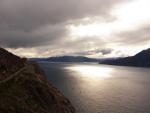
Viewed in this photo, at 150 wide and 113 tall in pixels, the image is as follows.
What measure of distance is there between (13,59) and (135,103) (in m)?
90.8

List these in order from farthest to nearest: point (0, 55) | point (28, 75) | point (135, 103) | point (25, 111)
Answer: point (135, 103), point (0, 55), point (28, 75), point (25, 111)

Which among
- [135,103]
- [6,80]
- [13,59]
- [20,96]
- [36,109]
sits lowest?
[135,103]

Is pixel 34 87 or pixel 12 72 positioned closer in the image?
pixel 34 87

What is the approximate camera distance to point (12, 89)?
92.3m

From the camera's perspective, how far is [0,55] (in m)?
128

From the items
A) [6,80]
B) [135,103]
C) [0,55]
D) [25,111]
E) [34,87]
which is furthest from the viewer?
[135,103]

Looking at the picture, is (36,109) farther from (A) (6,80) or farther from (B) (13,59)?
(B) (13,59)

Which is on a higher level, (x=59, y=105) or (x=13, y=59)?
(x=13, y=59)

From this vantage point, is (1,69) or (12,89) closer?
(12,89)

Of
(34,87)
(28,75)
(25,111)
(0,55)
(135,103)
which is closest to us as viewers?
(25,111)

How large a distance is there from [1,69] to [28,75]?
14.1 meters

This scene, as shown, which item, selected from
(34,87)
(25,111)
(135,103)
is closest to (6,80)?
(34,87)

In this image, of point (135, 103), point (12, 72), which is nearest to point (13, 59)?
point (12, 72)

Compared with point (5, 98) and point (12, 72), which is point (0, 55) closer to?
point (12, 72)
